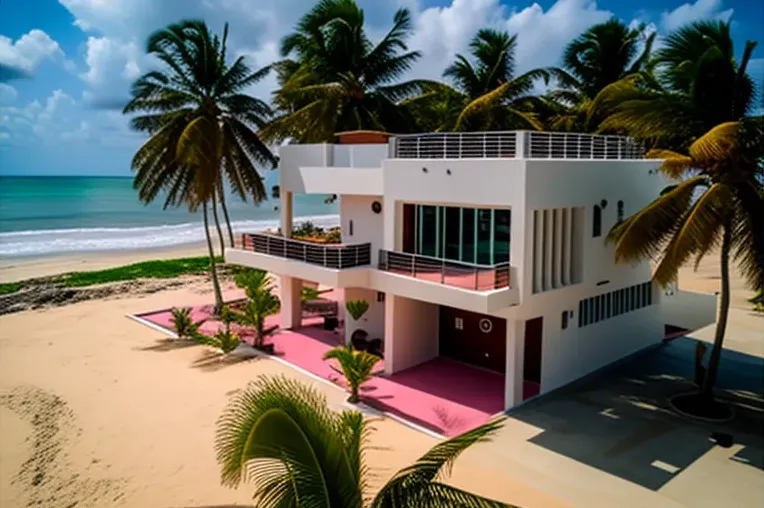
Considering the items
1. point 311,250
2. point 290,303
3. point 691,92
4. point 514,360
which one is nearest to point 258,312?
point 290,303

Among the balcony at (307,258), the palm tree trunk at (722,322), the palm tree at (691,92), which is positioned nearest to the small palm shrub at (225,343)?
the balcony at (307,258)

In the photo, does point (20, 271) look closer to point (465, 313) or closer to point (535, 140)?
point (465, 313)

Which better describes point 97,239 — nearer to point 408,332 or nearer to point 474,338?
point 408,332

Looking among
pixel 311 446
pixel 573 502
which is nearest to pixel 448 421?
pixel 573 502

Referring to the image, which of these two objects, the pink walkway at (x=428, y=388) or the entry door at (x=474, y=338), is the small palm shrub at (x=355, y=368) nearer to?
the pink walkway at (x=428, y=388)

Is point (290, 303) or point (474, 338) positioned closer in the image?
point (474, 338)

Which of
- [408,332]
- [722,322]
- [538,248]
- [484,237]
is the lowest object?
[408,332]
